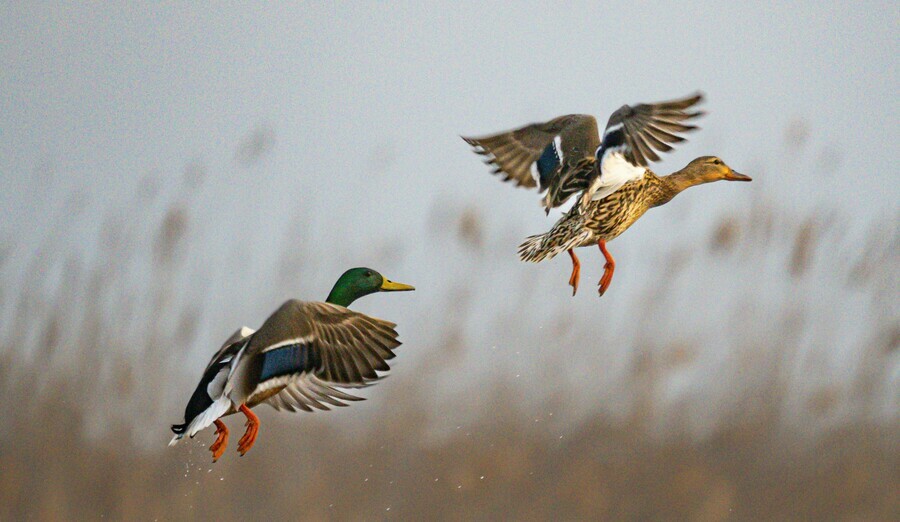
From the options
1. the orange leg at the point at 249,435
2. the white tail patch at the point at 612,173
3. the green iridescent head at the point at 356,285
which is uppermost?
the green iridescent head at the point at 356,285

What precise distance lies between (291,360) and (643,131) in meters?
0.93

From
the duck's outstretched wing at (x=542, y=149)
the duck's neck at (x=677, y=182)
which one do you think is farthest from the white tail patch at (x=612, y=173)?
the duck's neck at (x=677, y=182)

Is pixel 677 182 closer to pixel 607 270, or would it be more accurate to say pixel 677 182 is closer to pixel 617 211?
pixel 617 211

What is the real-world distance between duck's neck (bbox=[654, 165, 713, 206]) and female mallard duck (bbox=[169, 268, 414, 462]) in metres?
0.93

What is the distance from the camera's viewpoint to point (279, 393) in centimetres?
266

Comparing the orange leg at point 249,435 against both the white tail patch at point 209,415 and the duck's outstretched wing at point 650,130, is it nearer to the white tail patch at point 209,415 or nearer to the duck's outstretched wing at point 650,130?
the white tail patch at point 209,415

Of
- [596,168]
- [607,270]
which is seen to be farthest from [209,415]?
[596,168]

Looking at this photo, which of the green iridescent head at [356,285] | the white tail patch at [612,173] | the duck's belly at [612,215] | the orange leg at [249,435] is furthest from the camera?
the green iridescent head at [356,285]

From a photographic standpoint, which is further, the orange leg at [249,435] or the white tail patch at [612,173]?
the white tail patch at [612,173]

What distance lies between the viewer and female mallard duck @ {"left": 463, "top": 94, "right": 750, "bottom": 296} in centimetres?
230

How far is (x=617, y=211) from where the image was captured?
2.61 metres

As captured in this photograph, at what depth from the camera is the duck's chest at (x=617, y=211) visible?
2.53 m

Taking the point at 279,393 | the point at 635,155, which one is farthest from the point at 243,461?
the point at 635,155

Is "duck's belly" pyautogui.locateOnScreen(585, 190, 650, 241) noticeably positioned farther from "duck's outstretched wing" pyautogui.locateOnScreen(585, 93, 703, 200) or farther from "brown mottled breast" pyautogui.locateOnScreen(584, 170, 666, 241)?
"duck's outstretched wing" pyautogui.locateOnScreen(585, 93, 703, 200)
